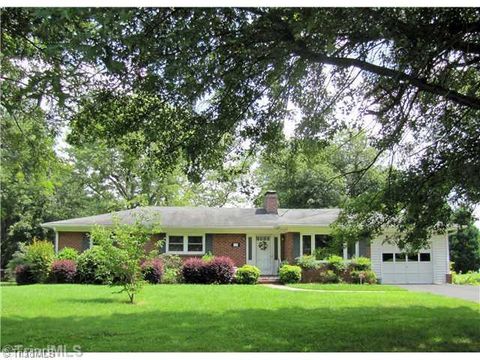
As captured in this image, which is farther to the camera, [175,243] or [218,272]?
[175,243]

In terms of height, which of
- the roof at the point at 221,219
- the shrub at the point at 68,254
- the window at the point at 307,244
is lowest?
the shrub at the point at 68,254

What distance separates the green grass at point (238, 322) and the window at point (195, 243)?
1020 cm

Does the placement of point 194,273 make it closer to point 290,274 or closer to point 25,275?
point 290,274

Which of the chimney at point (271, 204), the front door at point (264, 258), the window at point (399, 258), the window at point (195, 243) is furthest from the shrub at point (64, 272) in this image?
the window at point (399, 258)

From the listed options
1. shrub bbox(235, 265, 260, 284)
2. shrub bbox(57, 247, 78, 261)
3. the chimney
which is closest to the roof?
the chimney

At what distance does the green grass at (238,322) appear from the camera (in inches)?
344

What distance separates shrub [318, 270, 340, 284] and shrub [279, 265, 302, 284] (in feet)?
3.84

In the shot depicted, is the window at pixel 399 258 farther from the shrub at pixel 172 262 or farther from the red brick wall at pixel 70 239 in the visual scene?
the red brick wall at pixel 70 239

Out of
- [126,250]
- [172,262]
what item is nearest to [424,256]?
[172,262]

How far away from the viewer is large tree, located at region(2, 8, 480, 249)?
21.2 feet

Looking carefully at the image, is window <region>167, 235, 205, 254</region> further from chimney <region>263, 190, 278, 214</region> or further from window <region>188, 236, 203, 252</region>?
chimney <region>263, 190, 278, 214</region>

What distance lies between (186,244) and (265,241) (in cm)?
411

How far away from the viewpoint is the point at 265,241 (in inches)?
1008
